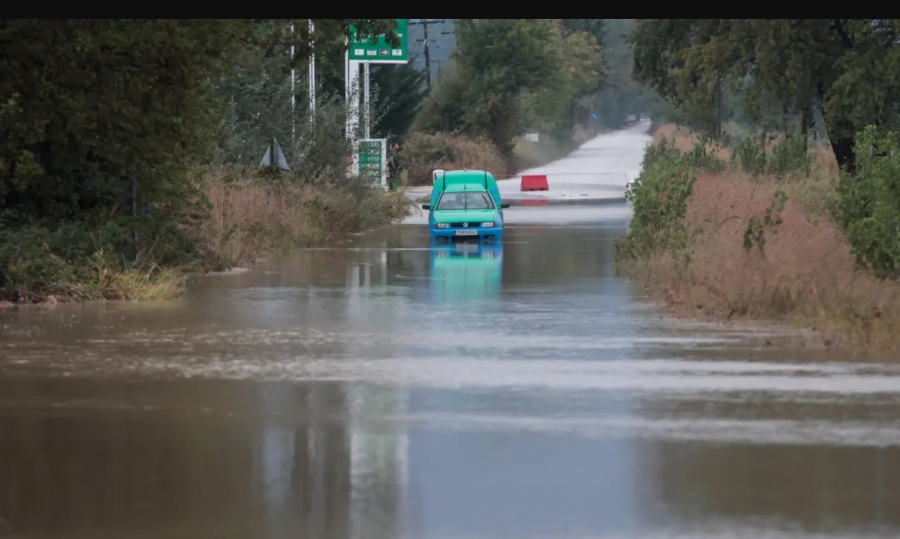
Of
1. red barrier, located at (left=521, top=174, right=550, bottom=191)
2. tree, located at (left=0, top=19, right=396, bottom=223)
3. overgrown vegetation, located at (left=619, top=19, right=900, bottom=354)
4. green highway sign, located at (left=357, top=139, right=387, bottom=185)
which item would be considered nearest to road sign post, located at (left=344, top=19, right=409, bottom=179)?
green highway sign, located at (left=357, top=139, right=387, bottom=185)

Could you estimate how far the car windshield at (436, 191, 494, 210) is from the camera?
3606 centimetres

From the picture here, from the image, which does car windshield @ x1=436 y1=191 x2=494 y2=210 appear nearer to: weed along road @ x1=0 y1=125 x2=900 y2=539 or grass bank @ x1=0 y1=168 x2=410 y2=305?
grass bank @ x1=0 y1=168 x2=410 y2=305

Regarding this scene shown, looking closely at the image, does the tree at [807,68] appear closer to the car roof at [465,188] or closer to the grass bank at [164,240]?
the car roof at [465,188]

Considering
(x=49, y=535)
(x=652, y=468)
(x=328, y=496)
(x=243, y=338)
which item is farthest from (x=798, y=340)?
(x=49, y=535)

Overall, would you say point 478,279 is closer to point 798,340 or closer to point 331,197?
point 798,340

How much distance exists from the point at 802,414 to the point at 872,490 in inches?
110

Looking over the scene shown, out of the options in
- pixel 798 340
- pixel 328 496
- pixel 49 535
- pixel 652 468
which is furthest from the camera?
pixel 798 340

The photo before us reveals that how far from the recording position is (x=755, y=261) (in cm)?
1933

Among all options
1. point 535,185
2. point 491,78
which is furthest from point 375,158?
point 491,78

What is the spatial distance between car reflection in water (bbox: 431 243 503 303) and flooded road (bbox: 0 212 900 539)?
1.66 m

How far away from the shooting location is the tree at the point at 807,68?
3647cm

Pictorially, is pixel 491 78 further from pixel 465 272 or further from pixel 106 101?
pixel 106 101

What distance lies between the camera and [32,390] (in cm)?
1327
